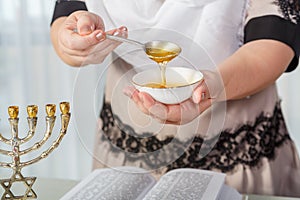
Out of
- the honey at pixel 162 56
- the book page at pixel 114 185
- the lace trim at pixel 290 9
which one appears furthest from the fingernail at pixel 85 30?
the lace trim at pixel 290 9

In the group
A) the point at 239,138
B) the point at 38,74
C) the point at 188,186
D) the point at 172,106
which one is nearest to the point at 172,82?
the point at 172,106

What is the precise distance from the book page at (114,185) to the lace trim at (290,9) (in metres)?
0.34

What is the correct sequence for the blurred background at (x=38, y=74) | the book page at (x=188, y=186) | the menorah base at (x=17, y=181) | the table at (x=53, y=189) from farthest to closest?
the blurred background at (x=38, y=74) → the table at (x=53, y=189) → the book page at (x=188, y=186) → the menorah base at (x=17, y=181)

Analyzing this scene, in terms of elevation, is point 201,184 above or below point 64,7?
below

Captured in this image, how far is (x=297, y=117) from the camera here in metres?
1.07

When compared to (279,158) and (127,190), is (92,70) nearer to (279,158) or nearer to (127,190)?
(127,190)

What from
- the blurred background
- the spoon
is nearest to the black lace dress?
the spoon

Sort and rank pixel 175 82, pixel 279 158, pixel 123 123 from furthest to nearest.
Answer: pixel 279 158, pixel 123 123, pixel 175 82

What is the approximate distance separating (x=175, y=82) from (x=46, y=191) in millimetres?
282

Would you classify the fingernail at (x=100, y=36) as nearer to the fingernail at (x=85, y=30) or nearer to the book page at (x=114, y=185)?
the fingernail at (x=85, y=30)

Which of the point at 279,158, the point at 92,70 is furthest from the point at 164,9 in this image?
the point at 279,158

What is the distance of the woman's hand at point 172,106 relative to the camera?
31.2 inches

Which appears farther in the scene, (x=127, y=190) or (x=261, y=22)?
(x=261, y=22)

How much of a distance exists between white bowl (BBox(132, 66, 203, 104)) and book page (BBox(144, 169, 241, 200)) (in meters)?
→ 0.12
